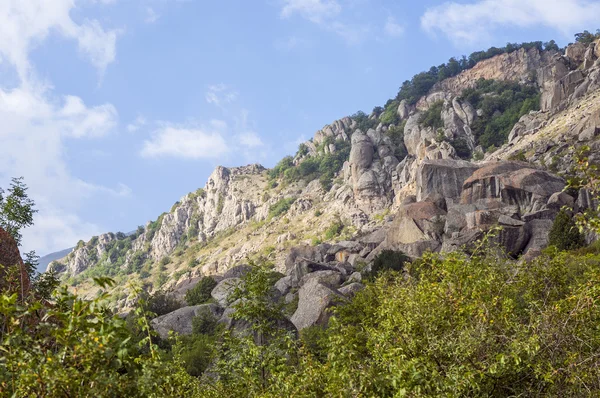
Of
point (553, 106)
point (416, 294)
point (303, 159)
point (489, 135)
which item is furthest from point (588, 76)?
point (416, 294)

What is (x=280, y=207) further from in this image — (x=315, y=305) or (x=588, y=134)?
(x=315, y=305)

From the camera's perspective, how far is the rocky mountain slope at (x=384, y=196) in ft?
177

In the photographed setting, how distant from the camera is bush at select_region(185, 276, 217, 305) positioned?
5700 cm

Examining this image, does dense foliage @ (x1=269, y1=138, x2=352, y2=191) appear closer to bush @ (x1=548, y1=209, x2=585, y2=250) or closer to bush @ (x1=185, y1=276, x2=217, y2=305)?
bush @ (x1=185, y1=276, x2=217, y2=305)

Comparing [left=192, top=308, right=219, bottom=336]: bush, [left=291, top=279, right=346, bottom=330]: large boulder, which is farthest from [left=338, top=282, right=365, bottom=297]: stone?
[left=192, top=308, right=219, bottom=336]: bush

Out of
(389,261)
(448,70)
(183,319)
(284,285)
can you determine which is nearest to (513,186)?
(389,261)

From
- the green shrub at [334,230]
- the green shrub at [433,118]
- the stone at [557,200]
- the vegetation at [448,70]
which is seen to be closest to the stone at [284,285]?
the stone at [557,200]

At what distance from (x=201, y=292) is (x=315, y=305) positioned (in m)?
29.4

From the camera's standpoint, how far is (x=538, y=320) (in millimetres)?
9805

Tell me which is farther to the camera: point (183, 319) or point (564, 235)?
point (564, 235)

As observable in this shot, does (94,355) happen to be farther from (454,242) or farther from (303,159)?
(303,159)

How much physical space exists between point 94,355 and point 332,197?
108697 millimetres

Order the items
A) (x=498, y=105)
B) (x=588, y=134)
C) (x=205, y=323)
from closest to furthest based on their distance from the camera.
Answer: (x=205, y=323) < (x=588, y=134) < (x=498, y=105)

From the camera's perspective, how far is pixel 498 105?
384 ft
